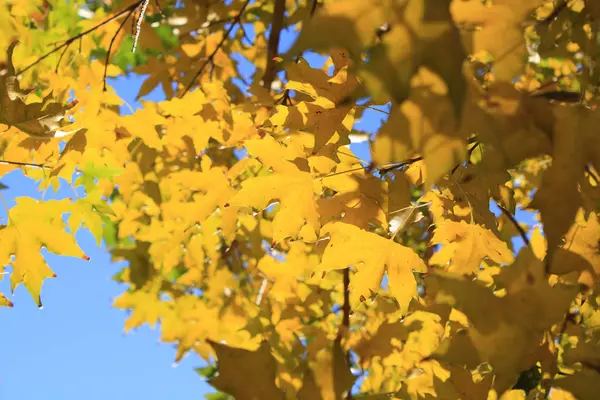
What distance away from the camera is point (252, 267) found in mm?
2422

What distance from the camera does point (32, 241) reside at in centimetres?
120

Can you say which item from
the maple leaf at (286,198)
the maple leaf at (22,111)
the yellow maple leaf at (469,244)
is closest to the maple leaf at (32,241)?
the maple leaf at (22,111)

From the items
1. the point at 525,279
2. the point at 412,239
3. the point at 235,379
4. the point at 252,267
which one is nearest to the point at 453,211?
the point at 525,279

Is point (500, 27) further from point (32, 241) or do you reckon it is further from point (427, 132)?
point (32, 241)

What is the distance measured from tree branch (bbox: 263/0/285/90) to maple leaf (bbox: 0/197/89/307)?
1.10 metres

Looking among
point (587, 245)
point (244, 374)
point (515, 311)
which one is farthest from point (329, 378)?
point (587, 245)

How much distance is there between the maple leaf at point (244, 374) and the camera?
0.69 m

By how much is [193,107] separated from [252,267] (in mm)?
1001

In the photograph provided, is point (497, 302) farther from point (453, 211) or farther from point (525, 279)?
point (453, 211)

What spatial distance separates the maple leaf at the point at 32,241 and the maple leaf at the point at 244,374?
62cm

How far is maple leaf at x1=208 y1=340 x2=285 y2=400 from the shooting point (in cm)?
69

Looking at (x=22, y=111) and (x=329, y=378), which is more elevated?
(x=22, y=111)

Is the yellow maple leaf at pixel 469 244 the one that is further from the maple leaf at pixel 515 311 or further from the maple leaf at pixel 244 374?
the maple leaf at pixel 244 374

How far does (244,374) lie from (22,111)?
72 centimetres
